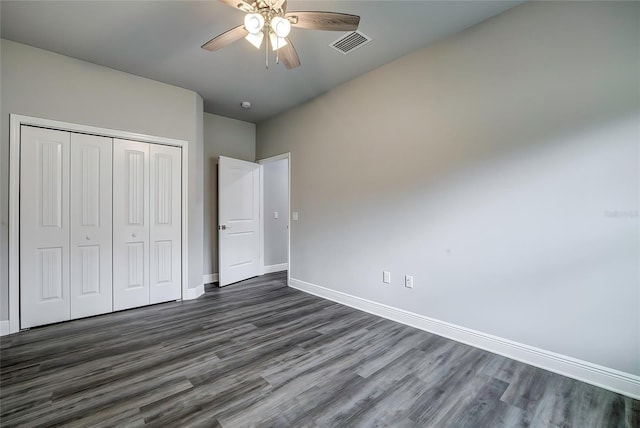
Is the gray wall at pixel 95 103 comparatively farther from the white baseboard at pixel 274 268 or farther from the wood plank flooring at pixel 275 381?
the white baseboard at pixel 274 268

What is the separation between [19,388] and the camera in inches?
70.7

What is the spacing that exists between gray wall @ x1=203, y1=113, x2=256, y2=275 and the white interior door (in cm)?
40

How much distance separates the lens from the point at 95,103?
A: 3.01 meters

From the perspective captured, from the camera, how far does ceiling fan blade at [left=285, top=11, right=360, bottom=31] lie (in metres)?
1.73

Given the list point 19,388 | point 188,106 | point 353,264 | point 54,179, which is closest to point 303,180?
point 353,264

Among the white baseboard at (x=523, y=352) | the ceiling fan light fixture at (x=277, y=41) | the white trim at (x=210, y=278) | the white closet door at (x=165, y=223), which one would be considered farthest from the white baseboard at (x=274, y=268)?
the ceiling fan light fixture at (x=277, y=41)

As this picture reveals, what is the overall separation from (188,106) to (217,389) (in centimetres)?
337

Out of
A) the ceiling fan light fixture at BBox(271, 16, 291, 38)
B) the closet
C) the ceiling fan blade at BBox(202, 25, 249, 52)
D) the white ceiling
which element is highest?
the white ceiling

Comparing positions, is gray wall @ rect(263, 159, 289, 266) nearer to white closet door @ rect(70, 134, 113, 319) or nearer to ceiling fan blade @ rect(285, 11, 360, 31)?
white closet door @ rect(70, 134, 113, 319)

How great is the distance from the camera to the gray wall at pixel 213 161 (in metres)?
4.46

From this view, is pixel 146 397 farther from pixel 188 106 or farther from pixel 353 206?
pixel 188 106

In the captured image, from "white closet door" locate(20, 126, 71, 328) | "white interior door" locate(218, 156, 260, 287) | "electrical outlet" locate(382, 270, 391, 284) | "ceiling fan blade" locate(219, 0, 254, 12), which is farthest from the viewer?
"white interior door" locate(218, 156, 260, 287)

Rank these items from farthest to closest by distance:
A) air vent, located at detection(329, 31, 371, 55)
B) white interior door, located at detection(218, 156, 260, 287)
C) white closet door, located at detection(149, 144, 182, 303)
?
white interior door, located at detection(218, 156, 260, 287) → white closet door, located at detection(149, 144, 182, 303) → air vent, located at detection(329, 31, 371, 55)

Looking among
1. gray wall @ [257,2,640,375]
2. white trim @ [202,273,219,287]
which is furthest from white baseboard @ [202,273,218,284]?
gray wall @ [257,2,640,375]
